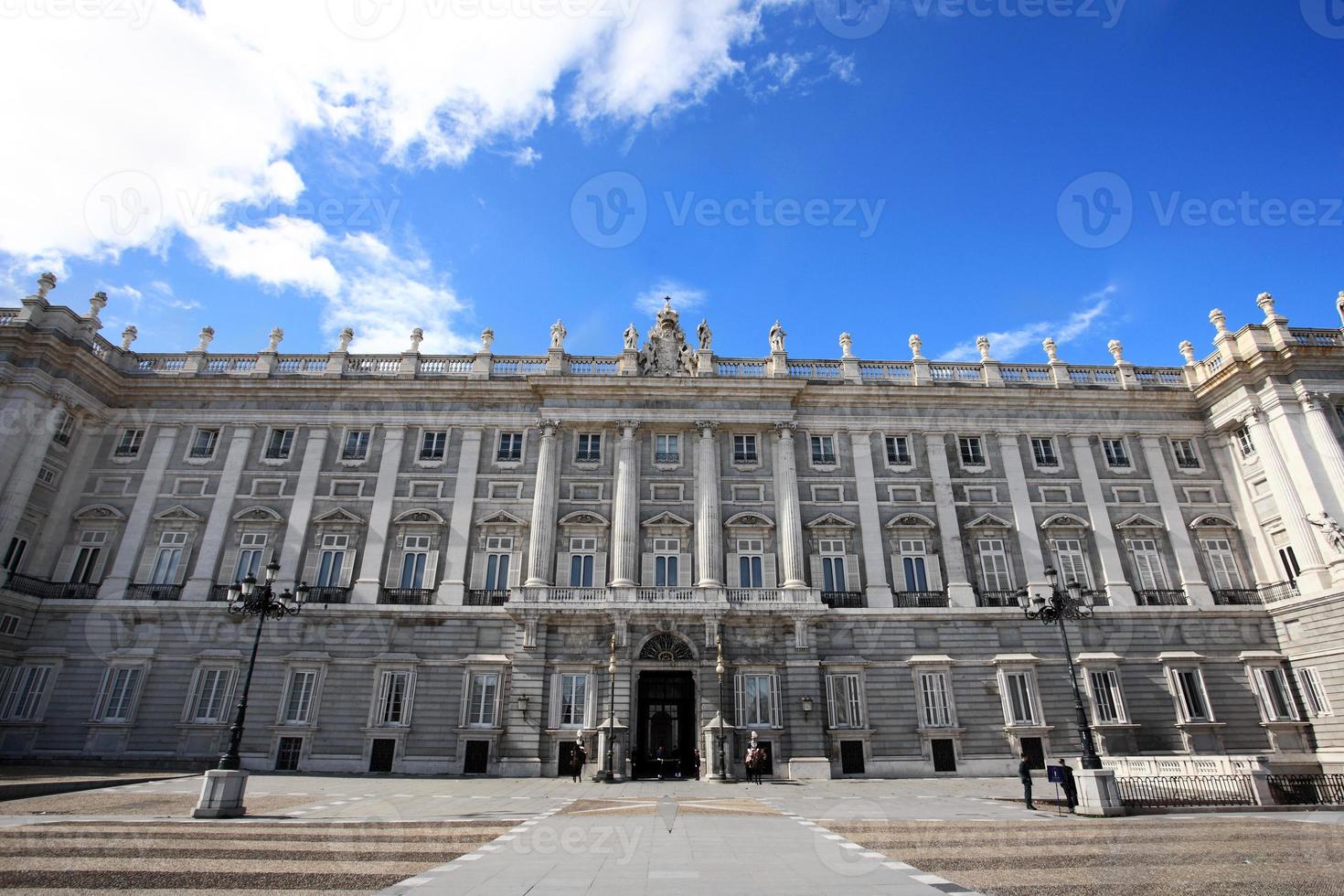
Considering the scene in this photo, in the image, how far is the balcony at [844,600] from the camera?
101 ft

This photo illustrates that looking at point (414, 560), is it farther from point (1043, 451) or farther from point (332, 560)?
point (1043, 451)

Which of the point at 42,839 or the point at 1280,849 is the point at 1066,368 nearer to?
the point at 1280,849

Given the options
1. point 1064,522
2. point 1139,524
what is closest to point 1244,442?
point 1139,524

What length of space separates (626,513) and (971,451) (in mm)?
16644

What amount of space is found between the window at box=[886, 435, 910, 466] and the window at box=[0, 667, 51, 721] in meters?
37.0

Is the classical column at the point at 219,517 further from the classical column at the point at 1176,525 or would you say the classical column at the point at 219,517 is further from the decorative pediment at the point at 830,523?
the classical column at the point at 1176,525

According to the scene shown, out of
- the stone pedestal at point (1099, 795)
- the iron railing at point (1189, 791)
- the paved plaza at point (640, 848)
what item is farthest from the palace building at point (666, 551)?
the stone pedestal at point (1099, 795)

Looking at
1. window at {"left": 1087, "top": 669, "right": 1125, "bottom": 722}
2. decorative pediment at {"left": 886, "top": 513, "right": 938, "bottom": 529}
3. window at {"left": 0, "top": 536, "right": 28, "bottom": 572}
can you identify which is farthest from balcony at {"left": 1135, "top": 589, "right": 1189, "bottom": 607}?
window at {"left": 0, "top": 536, "right": 28, "bottom": 572}

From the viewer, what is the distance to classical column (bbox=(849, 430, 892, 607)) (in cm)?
3094

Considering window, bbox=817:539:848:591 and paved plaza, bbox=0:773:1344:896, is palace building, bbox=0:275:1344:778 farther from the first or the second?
paved plaza, bbox=0:773:1344:896

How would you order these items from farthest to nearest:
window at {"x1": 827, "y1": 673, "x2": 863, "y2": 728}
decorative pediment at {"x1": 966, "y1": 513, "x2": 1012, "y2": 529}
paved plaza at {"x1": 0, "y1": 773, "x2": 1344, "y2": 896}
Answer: decorative pediment at {"x1": 966, "y1": 513, "x2": 1012, "y2": 529} → window at {"x1": 827, "y1": 673, "x2": 863, "y2": 728} → paved plaza at {"x1": 0, "y1": 773, "x2": 1344, "y2": 896}

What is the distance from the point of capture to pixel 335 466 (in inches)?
1298

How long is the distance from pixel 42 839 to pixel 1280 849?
21.3 metres

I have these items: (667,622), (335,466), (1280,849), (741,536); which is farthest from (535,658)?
(1280,849)
